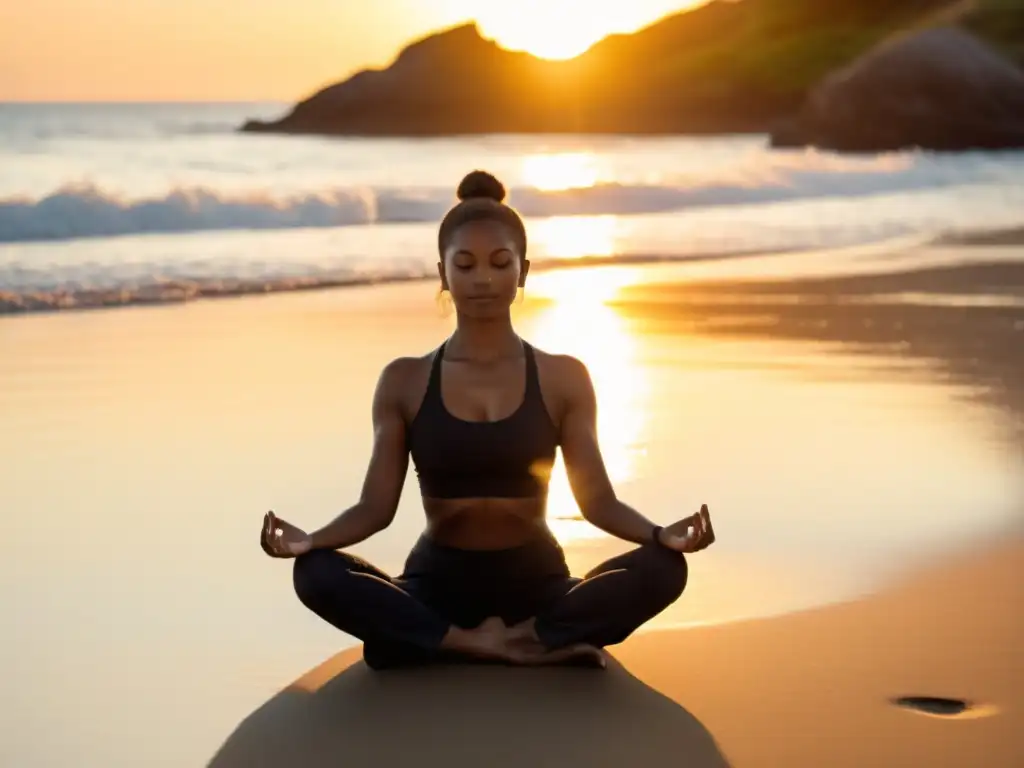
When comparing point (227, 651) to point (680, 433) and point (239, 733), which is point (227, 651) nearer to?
point (239, 733)

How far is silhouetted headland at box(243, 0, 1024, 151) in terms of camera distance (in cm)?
5388

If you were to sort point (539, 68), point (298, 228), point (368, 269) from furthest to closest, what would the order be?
point (539, 68) < point (298, 228) < point (368, 269)

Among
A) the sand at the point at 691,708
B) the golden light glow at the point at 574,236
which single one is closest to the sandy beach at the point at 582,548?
the sand at the point at 691,708

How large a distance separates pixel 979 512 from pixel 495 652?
279 cm

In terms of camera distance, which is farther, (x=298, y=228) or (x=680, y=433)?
(x=298, y=228)

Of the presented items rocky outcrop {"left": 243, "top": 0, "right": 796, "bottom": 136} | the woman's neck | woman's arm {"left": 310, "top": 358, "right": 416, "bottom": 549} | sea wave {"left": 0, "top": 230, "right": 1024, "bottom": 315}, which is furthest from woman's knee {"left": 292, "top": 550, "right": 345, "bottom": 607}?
rocky outcrop {"left": 243, "top": 0, "right": 796, "bottom": 136}

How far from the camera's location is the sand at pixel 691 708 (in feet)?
11.8

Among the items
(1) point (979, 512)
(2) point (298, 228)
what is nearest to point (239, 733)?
(1) point (979, 512)

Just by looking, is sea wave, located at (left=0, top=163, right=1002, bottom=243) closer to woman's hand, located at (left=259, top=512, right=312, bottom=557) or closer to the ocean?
the ocean

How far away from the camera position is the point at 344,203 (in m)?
23.9

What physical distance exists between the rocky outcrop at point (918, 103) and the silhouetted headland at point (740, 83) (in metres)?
0.05

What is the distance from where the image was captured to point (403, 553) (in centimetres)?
562

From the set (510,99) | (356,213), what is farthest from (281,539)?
(510,99)

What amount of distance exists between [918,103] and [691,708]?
51974mm
